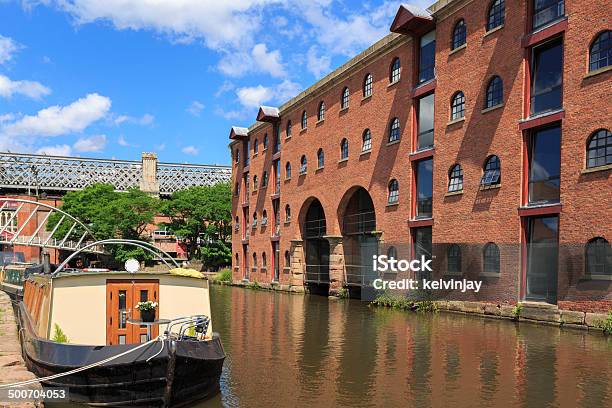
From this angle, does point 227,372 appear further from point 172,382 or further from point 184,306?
point 172,382

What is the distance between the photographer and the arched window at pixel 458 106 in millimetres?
25250

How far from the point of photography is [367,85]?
32406 mm

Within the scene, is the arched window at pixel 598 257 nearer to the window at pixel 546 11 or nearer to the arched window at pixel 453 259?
the arched window at pixel 453 259

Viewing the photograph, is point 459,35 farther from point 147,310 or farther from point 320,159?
point 147,310

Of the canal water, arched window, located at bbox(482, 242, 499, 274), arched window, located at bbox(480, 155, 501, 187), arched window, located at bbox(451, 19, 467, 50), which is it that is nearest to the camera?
the canal water

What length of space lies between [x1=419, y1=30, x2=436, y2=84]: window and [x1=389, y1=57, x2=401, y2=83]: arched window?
5.30 ft

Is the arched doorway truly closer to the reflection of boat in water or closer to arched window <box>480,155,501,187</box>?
arched window <box>480,155,501,187</box>

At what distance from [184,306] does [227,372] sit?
7.10ft

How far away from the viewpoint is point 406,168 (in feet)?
93.6

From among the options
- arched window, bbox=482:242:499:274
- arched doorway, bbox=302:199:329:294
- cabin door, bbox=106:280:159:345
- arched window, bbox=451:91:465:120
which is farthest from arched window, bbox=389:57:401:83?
cabin door, bbox=106:280:159:345

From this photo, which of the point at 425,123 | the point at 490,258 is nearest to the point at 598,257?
the point at 490,258

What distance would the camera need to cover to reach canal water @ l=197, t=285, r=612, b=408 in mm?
11172

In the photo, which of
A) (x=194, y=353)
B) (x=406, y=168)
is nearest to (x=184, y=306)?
(x=194, y=353)

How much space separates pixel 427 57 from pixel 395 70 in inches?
97.2
